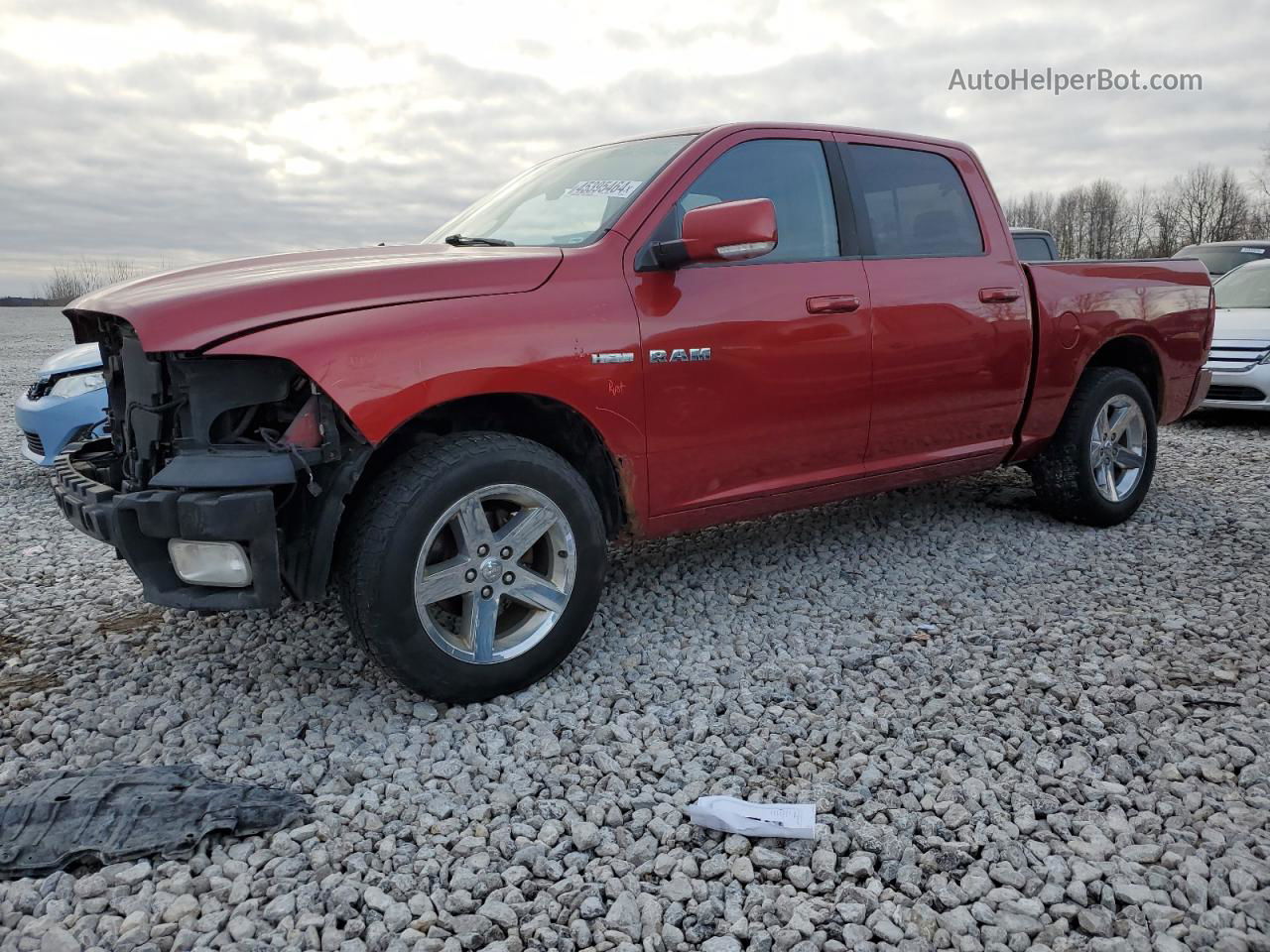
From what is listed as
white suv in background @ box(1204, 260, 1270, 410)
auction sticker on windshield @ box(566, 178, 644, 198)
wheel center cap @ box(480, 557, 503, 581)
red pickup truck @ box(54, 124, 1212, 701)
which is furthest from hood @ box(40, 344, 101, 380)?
white suv in background @ box(1204, 260, 1270, 410)

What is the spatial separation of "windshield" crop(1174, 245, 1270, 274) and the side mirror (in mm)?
13444

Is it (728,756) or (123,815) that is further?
(728,756)

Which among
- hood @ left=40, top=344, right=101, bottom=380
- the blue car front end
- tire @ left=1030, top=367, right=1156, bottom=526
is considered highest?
hood @ left=40, top=344, right=101, bottom=380

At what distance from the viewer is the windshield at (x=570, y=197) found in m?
3.43

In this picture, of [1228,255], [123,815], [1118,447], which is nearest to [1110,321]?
[1118,447]

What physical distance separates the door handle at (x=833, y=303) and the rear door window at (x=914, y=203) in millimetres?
348

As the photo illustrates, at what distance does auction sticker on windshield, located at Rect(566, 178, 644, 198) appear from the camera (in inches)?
136

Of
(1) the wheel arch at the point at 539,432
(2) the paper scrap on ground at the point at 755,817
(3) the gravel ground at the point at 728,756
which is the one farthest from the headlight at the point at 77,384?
(2) the paper scrap on ground at the point at 755,817

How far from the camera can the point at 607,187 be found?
11.6 ft

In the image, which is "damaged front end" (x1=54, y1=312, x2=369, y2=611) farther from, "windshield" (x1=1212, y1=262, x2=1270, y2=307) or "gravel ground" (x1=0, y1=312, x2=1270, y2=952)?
"windshield" (x1=1212, y1=262, x2=1270, y2=307)

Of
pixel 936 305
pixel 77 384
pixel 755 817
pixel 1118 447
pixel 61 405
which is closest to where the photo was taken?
pixel 755 817

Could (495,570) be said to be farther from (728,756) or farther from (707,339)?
(707,339)

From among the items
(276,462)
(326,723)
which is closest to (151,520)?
(276,462)

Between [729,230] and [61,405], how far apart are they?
4891 millimetres
